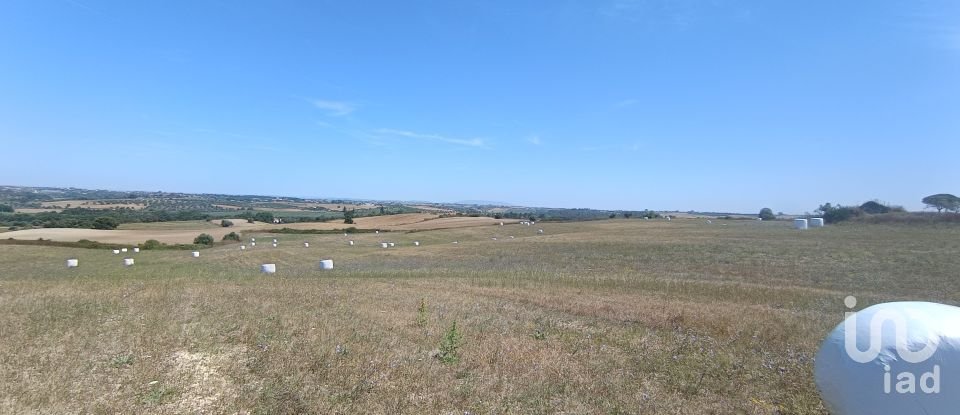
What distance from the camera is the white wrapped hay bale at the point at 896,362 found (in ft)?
15.6

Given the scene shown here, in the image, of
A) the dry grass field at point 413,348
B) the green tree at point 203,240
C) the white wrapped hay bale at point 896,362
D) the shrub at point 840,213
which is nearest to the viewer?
the white wrapped hay bale at point 896,362

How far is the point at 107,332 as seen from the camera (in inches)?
331

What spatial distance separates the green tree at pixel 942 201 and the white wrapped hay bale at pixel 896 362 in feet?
307

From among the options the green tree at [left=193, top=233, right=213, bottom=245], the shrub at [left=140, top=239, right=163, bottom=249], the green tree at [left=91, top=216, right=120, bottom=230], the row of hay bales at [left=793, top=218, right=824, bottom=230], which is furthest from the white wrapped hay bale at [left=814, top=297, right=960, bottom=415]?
the green tree at [left=91, top=216, right=120, bottom=230]

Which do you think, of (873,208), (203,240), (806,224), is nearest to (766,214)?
(873,208)

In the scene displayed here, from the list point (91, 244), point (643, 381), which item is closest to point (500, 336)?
point (643, 381)

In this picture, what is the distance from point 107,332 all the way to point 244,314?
248 centimetres

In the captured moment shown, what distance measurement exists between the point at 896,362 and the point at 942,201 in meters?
104

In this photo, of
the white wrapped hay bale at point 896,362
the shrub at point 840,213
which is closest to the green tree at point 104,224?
the white wrapped hay bale at point 896,362

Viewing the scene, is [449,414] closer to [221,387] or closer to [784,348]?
[221,387]

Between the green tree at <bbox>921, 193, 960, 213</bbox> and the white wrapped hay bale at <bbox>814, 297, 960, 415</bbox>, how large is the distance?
93.5 meters

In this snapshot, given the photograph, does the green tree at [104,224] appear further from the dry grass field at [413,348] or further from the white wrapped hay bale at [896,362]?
the white wrapped hay bale at [896,362]

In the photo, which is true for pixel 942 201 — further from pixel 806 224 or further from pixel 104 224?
pixel 104 224

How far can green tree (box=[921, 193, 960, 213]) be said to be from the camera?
7562 cm
